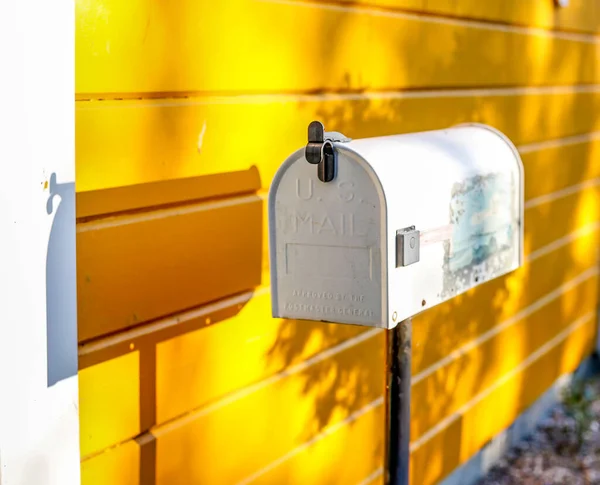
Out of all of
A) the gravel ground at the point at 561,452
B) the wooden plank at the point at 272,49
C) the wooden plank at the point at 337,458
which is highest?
the wooden plank at the point at 272,49

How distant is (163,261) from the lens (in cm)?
234

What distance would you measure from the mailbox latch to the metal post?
25cm

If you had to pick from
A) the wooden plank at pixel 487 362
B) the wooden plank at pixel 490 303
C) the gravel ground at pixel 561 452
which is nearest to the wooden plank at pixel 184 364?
the wooden plank at pixel 490 303

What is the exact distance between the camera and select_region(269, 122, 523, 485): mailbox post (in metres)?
2.07

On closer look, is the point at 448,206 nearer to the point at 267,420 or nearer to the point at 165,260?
the point at 165,260

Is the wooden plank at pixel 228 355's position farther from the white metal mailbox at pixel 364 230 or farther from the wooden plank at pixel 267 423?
the white metal mailbox at pixel 364 230

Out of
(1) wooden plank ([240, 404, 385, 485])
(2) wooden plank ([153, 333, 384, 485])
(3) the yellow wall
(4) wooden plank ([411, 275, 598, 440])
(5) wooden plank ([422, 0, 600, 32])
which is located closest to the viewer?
(3) the yellow wall

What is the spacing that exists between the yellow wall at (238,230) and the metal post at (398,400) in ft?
1.53

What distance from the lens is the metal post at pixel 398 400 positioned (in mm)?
2378

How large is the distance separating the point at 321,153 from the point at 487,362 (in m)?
2.47

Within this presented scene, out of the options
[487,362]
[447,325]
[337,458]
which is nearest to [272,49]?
[337,458]

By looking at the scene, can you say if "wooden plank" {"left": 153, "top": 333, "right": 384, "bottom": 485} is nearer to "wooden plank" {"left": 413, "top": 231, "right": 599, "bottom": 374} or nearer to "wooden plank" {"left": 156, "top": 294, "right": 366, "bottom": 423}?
"wooden plank" {"left": 156, "top": 294, "right": 366, "bottom": 423}

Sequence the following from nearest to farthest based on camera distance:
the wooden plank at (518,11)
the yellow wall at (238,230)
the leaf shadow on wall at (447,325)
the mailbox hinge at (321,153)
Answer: the mailbox hinge at (321,153) → the yellow wall at (238,230) → the leaf shadow on wall at (447,325) → the wooden plank at (518,11)

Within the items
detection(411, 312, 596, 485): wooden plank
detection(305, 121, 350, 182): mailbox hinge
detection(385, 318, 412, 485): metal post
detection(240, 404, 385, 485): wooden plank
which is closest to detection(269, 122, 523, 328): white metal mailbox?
detection(305, 121, 350, 182): mailbox hinge
